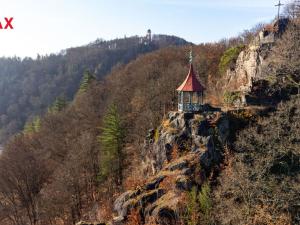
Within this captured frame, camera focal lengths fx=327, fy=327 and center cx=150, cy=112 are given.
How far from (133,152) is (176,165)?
1988cm

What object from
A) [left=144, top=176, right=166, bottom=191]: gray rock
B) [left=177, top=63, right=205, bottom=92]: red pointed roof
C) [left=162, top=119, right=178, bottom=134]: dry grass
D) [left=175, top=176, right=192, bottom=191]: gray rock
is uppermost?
[left=177, top=63, right=205, bottom=92]: red pointed roof

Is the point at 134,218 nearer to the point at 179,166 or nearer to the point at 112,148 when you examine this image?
the point at 179,166

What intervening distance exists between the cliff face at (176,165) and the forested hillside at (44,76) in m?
89.1

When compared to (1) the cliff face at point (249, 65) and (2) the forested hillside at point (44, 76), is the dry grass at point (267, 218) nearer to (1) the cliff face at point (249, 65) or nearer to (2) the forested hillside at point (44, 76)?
(1) the cliff face at point (249, 65)

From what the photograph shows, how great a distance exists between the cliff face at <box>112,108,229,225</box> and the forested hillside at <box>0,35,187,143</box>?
89123 millimetres

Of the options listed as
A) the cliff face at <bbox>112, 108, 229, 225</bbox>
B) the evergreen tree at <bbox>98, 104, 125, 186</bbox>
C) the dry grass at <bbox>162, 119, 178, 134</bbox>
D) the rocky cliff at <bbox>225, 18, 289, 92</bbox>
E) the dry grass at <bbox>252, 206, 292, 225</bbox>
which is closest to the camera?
the dry grass at <bbox>252, 206, 292, 225</bbox>

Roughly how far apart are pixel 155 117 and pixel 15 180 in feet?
59.8

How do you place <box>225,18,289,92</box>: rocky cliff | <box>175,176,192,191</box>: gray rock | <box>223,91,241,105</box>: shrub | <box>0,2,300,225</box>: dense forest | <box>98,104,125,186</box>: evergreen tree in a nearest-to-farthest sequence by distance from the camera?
<box>0,2,300,225</box>: dense forest → <box>175,176,192,191</box>: gray rock → <box>223,91,241,105</box>: shrub → <box>225,18,289,92</box>: rocky cliff → <box>98,104,125,186</box>: evergreen tree

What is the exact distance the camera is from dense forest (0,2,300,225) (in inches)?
714

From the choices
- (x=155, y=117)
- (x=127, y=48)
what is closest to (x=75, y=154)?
(x=155, y=117)

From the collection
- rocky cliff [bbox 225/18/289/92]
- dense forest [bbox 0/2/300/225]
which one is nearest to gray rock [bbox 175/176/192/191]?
dense forest [bbox 0/2/300/225]

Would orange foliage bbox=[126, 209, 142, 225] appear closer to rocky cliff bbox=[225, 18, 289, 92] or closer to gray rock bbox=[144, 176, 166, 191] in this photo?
gray rock bbox=[144, 176, 166, 191]

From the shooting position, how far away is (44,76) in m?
141

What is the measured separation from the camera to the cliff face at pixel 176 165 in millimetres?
20188
